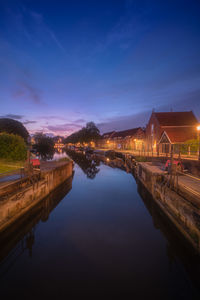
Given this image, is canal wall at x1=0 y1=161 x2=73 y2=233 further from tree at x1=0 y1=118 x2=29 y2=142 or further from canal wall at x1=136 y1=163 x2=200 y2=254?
tree at x1=0 y1=118 x2=29 y2=142

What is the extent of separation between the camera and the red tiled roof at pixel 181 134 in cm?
3941

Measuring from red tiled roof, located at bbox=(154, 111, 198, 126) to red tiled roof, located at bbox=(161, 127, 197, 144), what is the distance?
1.68 m

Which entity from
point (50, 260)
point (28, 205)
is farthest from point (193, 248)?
point (28, 205)

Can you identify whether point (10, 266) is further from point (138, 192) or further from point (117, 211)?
point (138, 192)

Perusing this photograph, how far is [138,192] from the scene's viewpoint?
60.0 ft

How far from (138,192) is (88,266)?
12.7m

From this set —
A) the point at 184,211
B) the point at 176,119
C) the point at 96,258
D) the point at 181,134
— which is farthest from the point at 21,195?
the point at 176,119

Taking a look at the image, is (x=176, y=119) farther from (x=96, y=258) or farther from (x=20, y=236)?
(x=20, y=236)

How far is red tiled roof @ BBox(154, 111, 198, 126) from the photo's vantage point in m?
41.3

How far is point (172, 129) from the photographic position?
135 feet

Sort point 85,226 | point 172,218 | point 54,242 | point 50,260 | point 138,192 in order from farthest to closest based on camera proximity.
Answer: point 138,192
point 85,226
point 172,218
point 54,242
point 50,260

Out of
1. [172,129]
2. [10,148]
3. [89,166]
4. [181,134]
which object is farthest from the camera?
[172,129]

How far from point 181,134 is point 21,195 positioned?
41.4m

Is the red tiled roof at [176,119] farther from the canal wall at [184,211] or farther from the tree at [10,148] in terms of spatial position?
the tree at [10,148]
